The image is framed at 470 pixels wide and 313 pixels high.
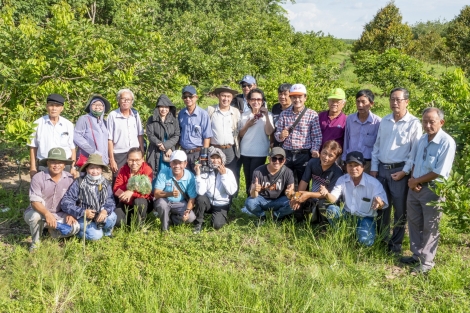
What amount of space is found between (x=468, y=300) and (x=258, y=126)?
320 centimetres

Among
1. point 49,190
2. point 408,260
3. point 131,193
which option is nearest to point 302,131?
point 408,260

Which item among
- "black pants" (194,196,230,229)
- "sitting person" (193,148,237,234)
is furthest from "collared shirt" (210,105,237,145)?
"black pants" (194,196,230,229)

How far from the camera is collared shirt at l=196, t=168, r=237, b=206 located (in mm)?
5688

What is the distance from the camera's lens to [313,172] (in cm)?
558

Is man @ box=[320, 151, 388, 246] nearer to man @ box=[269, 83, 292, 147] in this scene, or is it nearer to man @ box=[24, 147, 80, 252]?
man @ box=[269, 83, 292, 147]

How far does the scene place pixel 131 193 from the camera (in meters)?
5.48

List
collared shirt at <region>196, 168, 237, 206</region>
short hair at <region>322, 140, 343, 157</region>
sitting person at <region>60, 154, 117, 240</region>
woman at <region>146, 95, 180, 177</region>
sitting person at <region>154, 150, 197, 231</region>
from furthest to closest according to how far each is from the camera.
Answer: woman at <region>146, 95, 180, 177</region>
collared shirt at <region>196, 168, 237, 206</region>
sitting person at <region>154, 150, 197, 231</region>
short hair at <region>322, 140, 343, 157</region>
sitting person at <region>60, 154, 117, 240</region>

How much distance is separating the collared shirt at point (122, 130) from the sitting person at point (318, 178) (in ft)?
7.63

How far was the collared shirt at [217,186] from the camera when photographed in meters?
5.69

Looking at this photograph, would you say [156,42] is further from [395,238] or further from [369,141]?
[395,238]

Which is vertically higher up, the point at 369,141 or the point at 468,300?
the point at 369,141

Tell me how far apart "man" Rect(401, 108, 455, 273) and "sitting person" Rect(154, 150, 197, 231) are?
2602 mm

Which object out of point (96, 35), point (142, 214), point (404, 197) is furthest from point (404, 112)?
point (96, 35)

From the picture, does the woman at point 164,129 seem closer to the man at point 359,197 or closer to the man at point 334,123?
the man at point 334,123
